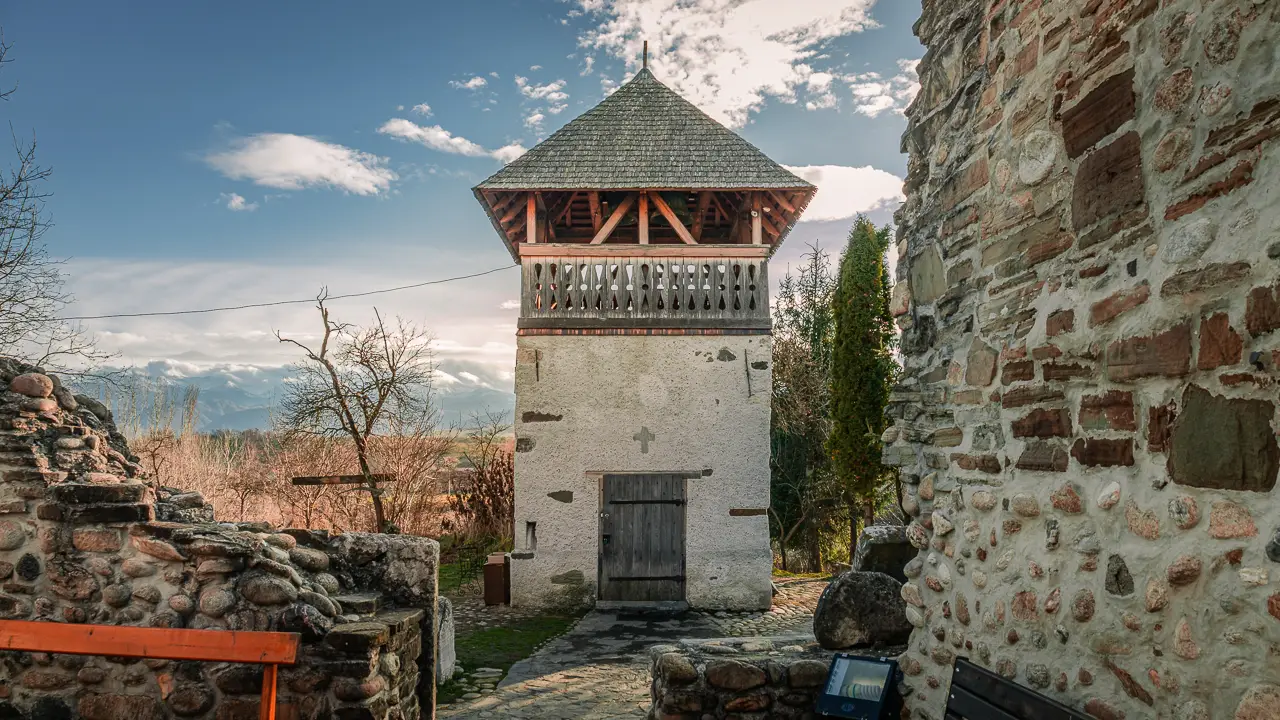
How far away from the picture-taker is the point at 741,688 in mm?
3887

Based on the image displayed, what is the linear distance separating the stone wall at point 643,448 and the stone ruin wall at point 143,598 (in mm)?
4746

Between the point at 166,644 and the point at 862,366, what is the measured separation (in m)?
9.63

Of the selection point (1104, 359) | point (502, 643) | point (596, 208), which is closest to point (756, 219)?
point (596, 208)

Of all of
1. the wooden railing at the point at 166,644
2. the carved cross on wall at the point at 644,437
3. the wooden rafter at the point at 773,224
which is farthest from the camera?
the wooden rafter at the point at 773,224

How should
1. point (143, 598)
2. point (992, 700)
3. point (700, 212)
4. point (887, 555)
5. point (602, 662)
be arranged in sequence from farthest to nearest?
point (700, 212) → point (602, 662) → point (887, 555) → point (143, 598) → point (992, 700)

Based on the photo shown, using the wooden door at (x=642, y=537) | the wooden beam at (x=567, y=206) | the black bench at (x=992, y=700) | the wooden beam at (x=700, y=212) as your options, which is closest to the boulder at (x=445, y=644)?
the wooden door at (x=642, y=537)

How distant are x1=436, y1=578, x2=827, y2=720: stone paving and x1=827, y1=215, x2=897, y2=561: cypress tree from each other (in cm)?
218

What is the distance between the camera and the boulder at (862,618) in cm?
422

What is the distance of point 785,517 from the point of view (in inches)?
564

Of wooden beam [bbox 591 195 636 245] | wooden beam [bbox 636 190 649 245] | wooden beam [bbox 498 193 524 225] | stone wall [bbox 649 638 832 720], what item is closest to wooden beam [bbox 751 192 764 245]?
wooden beam [bbox 636 190 649 245]

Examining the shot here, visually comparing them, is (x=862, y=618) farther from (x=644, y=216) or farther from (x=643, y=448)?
(x=644, y=216)

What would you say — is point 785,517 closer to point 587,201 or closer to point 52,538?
point 587,201

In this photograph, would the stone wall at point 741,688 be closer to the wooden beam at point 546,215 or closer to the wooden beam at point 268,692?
the wooden beam at point 268,692

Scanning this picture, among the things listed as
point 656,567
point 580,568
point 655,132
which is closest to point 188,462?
point 580,568
